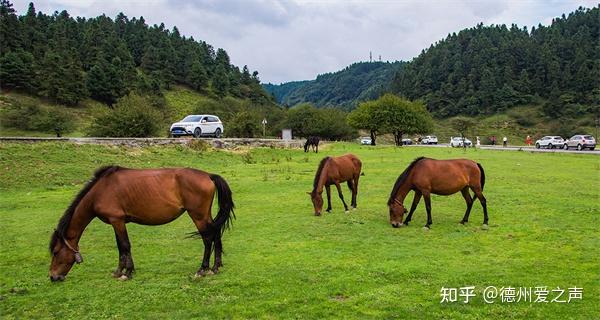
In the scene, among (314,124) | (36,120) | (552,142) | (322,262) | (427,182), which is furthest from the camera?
(314,124)

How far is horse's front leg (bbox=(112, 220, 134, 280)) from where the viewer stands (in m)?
7.48

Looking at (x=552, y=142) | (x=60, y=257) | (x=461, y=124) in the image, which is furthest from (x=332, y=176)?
(x=461, y=124)

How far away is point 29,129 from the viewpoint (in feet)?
159

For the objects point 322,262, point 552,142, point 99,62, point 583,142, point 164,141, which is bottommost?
point 322,262

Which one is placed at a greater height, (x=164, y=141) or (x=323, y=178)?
(x=164, y=141)

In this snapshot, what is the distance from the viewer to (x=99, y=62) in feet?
281

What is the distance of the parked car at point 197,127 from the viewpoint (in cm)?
3550

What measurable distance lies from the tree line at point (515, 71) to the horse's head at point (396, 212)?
406 ft

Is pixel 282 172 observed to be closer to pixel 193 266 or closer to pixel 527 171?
pixel 527 171

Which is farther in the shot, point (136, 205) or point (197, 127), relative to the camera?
point (197, 127)

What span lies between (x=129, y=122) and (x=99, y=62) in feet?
187

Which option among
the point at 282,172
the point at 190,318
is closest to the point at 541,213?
the point at 190,318

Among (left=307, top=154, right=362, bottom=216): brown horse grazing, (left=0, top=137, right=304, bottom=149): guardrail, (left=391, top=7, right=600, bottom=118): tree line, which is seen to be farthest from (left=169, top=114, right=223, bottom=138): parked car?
(left=391, top=7, right=600, bottom=118): tree line

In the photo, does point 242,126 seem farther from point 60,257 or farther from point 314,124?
point 60,257
